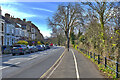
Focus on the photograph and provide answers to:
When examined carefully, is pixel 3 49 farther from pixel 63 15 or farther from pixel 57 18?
pixel 63 15

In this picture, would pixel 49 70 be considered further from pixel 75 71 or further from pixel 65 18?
pixel 65 18

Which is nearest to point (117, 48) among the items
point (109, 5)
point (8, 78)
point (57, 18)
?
point (109, 5)

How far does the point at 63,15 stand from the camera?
1991 inches

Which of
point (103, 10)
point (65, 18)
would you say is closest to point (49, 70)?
point (103, 10)

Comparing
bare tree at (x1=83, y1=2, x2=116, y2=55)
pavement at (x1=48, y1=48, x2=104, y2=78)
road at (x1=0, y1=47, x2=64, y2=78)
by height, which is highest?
bare tree at (x1=83, y1=2, x2=116, y2=55)

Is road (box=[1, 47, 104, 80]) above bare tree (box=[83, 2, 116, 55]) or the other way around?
the other way around

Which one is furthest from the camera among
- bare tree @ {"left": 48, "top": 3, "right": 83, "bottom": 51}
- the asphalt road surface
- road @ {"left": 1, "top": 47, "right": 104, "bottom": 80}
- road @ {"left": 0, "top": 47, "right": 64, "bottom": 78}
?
bare tree @ {"left": 48, "top": 3, "right": 83, "bottom": 51}

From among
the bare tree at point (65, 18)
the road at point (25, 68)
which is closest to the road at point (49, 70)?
the road at point (25, 68)

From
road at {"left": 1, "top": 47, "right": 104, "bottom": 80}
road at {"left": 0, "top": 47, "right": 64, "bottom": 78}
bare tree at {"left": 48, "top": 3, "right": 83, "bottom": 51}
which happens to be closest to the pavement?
road at {"left": 1, "top": 47, "right": 104, "bottom": 80}

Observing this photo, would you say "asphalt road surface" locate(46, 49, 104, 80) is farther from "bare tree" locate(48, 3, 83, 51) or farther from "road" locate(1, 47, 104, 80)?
"bare tree" locate(48, 3, 83, 51)

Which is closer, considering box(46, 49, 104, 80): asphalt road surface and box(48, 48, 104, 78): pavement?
box(46, 49, 104, 80): asphalt road surface

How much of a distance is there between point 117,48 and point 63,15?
132 ft

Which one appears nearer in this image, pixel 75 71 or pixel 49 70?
pixel 75 71

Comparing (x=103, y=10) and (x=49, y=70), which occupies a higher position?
(x=103, y=10)
